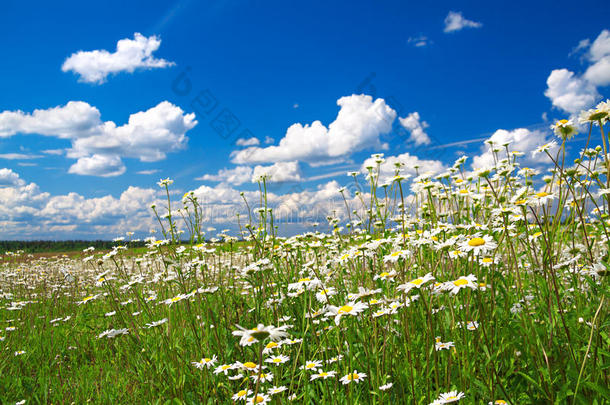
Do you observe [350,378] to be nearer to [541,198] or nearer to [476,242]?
[476,242]

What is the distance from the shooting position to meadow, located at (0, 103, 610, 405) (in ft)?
7.34

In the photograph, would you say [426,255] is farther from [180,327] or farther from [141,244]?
[141,244]

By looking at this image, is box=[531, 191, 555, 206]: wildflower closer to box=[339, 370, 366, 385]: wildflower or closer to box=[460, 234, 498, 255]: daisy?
box=[460, 234, 498, 255]: daisy

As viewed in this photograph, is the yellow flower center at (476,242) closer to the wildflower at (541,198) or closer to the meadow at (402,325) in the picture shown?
the meadow at (402,325)

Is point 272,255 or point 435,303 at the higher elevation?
point 272,255

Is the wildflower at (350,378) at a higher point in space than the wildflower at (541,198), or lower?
lower

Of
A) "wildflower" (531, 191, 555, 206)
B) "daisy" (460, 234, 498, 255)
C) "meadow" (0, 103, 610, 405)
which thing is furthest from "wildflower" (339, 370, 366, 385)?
"wildflower" (531, 191, 555, 206)

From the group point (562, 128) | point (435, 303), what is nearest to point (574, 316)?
point (435, 303)

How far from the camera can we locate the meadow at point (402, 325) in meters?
2.24

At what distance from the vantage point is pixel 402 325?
2920 millimetres

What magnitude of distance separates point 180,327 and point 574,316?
11.4ft

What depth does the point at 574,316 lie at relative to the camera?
2631 millimetres

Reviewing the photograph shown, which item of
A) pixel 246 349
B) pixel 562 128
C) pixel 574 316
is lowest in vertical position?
pixel 246 349

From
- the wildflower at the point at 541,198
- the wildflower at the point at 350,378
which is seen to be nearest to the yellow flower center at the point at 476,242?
the wildflower at the point at 541,198
